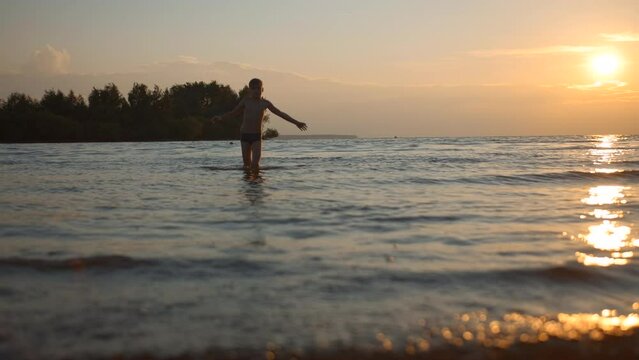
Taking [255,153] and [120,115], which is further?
[120,115]

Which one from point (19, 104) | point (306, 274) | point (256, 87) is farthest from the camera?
point (19, 104)

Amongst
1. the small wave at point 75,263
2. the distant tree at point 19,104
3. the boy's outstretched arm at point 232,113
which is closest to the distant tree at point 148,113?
the distant tree at point 19,104

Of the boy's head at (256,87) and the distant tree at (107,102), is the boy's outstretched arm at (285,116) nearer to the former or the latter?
the boy's head at (256,87)

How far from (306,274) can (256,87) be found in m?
11.0

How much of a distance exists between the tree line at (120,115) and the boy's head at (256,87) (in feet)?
215

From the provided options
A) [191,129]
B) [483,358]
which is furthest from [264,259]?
[191,129]

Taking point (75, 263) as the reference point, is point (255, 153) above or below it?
above

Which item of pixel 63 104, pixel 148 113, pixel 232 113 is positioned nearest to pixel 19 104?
pixel 63 104

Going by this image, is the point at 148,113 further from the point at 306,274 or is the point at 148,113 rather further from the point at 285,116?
the point at 306,274

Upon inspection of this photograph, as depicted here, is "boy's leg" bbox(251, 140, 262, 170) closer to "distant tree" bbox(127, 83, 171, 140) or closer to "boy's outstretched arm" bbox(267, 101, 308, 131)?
"boy's outstretched arm" bbox(267, 101, 308, 131)

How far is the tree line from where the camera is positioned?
71438mm

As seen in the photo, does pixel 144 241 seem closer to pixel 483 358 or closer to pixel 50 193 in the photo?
pixel 483 358

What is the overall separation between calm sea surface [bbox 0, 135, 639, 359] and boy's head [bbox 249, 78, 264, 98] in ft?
22.2

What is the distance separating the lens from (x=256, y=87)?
14203mm
